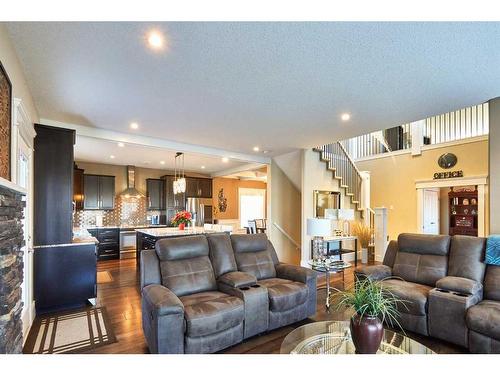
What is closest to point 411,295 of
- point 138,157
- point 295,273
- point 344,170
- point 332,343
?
point 295,273

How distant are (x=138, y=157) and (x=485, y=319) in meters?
6.92

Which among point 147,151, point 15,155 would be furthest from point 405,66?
point 147,151

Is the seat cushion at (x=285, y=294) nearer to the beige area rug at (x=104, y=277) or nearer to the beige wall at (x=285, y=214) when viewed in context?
the beige area rug at (x=104, y=277)

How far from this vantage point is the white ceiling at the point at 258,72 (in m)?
2.04

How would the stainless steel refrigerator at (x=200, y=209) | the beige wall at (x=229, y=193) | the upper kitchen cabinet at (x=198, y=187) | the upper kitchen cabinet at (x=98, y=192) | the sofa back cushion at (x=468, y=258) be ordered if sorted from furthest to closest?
the beige wall at (x=229, y=193) < the upper kitchen cabinet at (x=198, y=187) < the stainless steel refrigerator at (x=200, y=209) < the upper kitchen cabinet at (x=98, y=192) < the sofa back cushion at (x=468, y=258)

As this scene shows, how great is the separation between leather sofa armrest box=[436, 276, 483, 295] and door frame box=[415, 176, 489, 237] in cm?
412

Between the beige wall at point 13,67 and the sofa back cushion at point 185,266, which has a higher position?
the beige wall at point 13,67

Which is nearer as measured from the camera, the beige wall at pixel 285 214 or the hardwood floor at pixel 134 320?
the hardwood floor at pixel 134 320

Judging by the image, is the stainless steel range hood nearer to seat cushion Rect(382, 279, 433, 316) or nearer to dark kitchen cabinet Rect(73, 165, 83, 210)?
dark kitchen cabinet Rect(73, 165, 83, 210)

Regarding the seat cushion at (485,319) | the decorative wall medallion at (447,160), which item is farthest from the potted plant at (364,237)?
the seat cushion at (485,319)

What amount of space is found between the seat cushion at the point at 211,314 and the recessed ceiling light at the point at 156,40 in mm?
2228

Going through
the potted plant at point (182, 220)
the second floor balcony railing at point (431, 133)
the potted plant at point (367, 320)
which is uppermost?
the second floor balcony railing at point (431, 133)

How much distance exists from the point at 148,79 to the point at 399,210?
280 inches

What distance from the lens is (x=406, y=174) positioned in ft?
24.1
